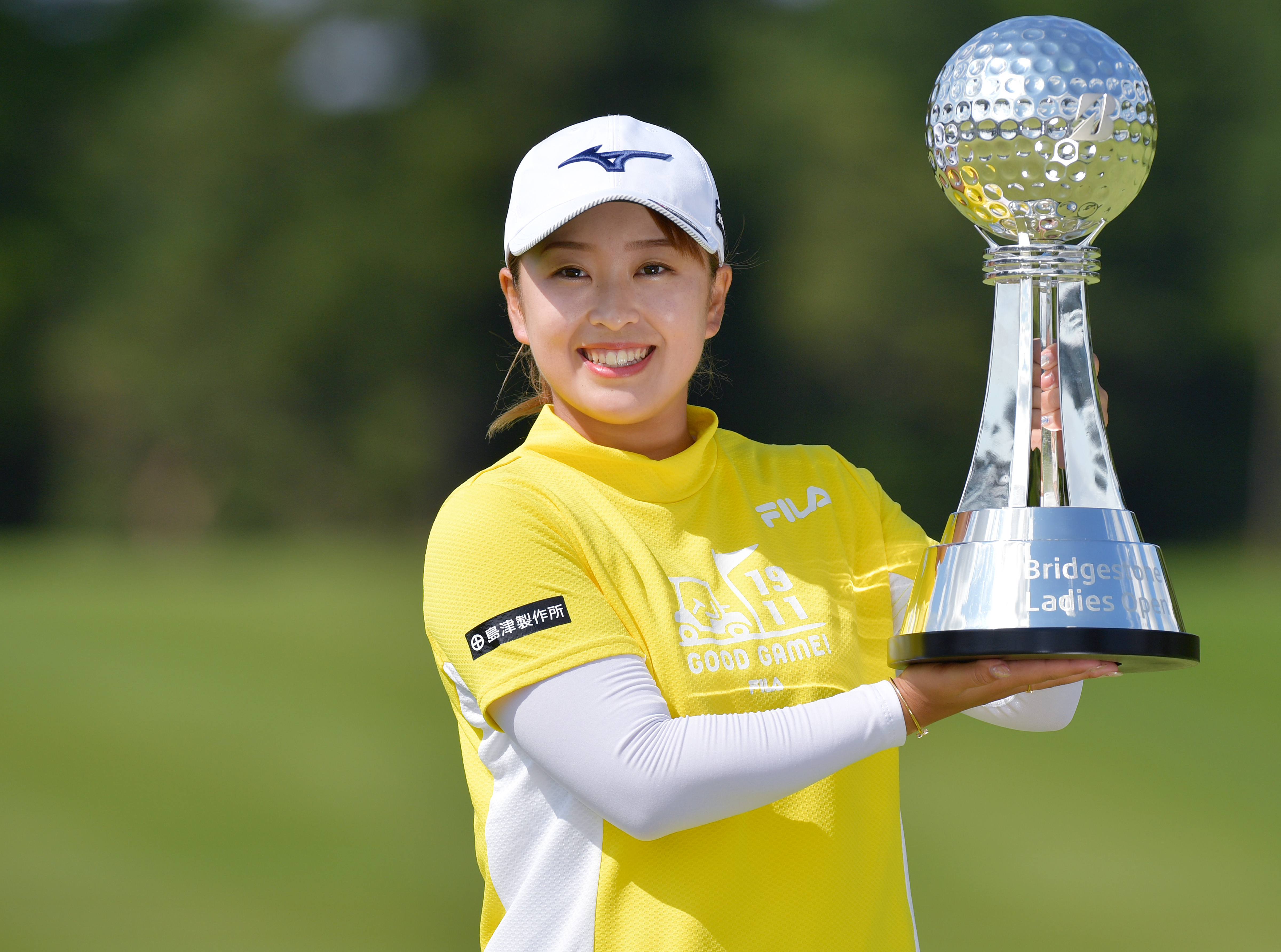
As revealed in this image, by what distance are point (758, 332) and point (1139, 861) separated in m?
18.3

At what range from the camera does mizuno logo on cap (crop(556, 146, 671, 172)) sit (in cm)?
174

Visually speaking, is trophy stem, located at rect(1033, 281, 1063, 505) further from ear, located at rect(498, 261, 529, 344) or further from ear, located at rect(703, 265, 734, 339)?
ear, located at rect(498, 261, 529, 344)

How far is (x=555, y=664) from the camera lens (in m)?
1.59

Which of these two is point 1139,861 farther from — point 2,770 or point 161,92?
point 161,92

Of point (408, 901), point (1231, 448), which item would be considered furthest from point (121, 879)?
point (1231, 448)

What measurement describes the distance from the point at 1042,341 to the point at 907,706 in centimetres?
47

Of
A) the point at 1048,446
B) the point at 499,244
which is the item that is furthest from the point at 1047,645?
the point at 499,244

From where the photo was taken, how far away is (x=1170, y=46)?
2184 cm

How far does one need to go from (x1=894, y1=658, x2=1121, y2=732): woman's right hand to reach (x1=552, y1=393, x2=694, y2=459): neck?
0.41 meters

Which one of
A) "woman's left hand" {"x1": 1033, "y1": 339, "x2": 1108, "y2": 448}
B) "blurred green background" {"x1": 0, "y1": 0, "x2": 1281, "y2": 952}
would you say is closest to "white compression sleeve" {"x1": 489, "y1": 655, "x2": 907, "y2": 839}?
"woman's left hand" {"x1": 1033, "y1": 339, "x2": 1108, "y2": 448}

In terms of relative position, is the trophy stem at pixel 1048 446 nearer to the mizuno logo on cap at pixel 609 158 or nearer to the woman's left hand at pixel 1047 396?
the woman's left hand at pixel 1047 396

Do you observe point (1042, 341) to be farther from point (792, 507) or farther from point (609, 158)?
point (609, 158)

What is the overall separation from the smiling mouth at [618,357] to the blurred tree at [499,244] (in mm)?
19284

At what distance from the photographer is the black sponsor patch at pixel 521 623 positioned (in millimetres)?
1612
